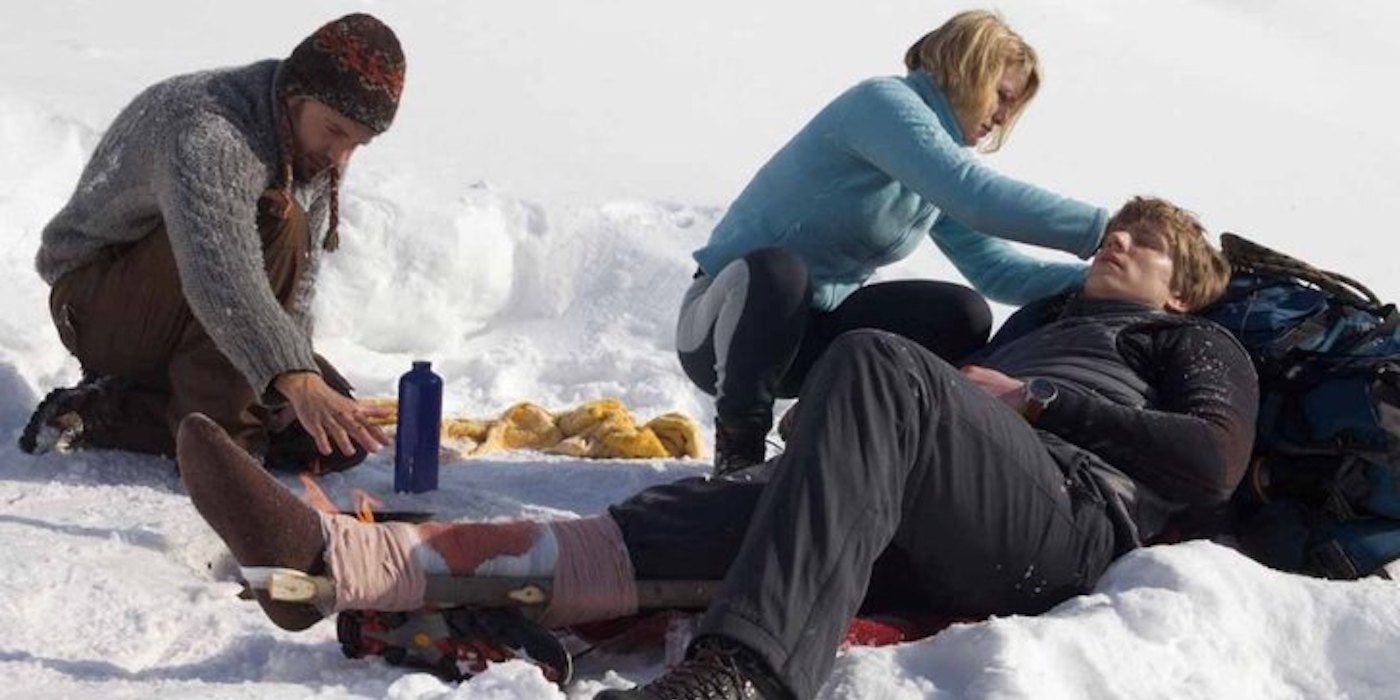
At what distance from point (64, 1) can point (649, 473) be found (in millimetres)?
8102

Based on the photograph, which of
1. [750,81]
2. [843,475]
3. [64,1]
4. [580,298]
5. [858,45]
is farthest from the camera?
[858,45]

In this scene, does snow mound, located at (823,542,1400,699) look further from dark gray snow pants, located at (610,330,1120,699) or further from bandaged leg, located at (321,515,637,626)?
bandaged leg, located at (321,515,637,626)

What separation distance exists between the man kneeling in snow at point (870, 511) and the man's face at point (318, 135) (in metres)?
1.29

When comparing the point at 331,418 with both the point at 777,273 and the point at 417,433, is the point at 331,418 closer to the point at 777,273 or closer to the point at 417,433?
the point at 417,433

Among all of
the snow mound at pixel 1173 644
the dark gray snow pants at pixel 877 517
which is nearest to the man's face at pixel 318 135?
the dark gray snow pants at pixel 877 517

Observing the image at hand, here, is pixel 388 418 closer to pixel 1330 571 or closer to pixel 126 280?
pixel 126 280

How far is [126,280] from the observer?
13.4 ft

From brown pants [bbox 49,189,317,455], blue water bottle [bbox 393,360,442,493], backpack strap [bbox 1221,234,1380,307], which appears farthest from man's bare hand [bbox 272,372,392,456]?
backpack strap [bbox 1221,234,1380,307]

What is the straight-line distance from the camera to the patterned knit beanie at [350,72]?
3.82 m

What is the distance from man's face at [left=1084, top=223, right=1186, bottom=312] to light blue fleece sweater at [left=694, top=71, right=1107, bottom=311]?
11 cm

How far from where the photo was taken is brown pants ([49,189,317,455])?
404 cm

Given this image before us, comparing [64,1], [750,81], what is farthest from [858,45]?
[64,1]

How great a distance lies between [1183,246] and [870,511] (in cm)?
159

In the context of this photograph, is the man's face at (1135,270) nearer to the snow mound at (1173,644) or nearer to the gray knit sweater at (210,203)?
the snow mound at (1173,644)
